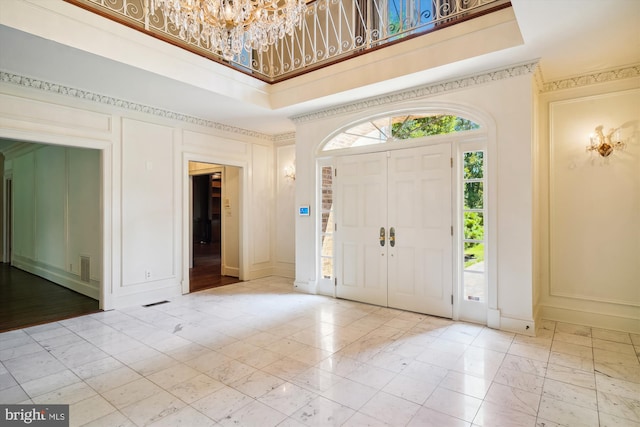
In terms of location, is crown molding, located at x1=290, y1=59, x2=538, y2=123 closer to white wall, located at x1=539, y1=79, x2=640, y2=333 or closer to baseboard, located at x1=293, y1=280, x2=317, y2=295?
white wall, located at x1=539, y1=79, x2=640, y2=333

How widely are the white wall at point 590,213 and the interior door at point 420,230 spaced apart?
1.29 m

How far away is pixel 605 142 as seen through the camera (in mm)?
3838

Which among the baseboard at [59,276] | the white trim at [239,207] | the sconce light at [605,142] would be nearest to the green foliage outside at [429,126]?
the sconce light at [605,142]

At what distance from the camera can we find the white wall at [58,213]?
517 cm

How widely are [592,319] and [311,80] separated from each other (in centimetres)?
468

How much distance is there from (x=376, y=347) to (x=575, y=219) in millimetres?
2964

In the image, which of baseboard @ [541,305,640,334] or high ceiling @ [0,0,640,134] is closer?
high ceiling @ [0,0,640,134]

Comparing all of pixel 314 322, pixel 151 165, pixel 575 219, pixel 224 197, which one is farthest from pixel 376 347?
pixel 224 197

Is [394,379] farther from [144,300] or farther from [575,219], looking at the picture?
[144,300]

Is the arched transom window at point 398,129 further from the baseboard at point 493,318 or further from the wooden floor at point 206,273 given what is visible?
the wooden floor at point 206,273

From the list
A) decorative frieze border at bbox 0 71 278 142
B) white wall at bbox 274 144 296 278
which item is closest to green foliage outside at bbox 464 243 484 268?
white wall at bbox 274 144 296 278

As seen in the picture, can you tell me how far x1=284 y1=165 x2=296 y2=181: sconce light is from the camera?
22.1ft

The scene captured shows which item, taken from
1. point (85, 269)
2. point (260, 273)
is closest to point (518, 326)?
point (260, 273)

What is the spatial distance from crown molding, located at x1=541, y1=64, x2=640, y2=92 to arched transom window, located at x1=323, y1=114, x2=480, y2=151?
3.92 ft
